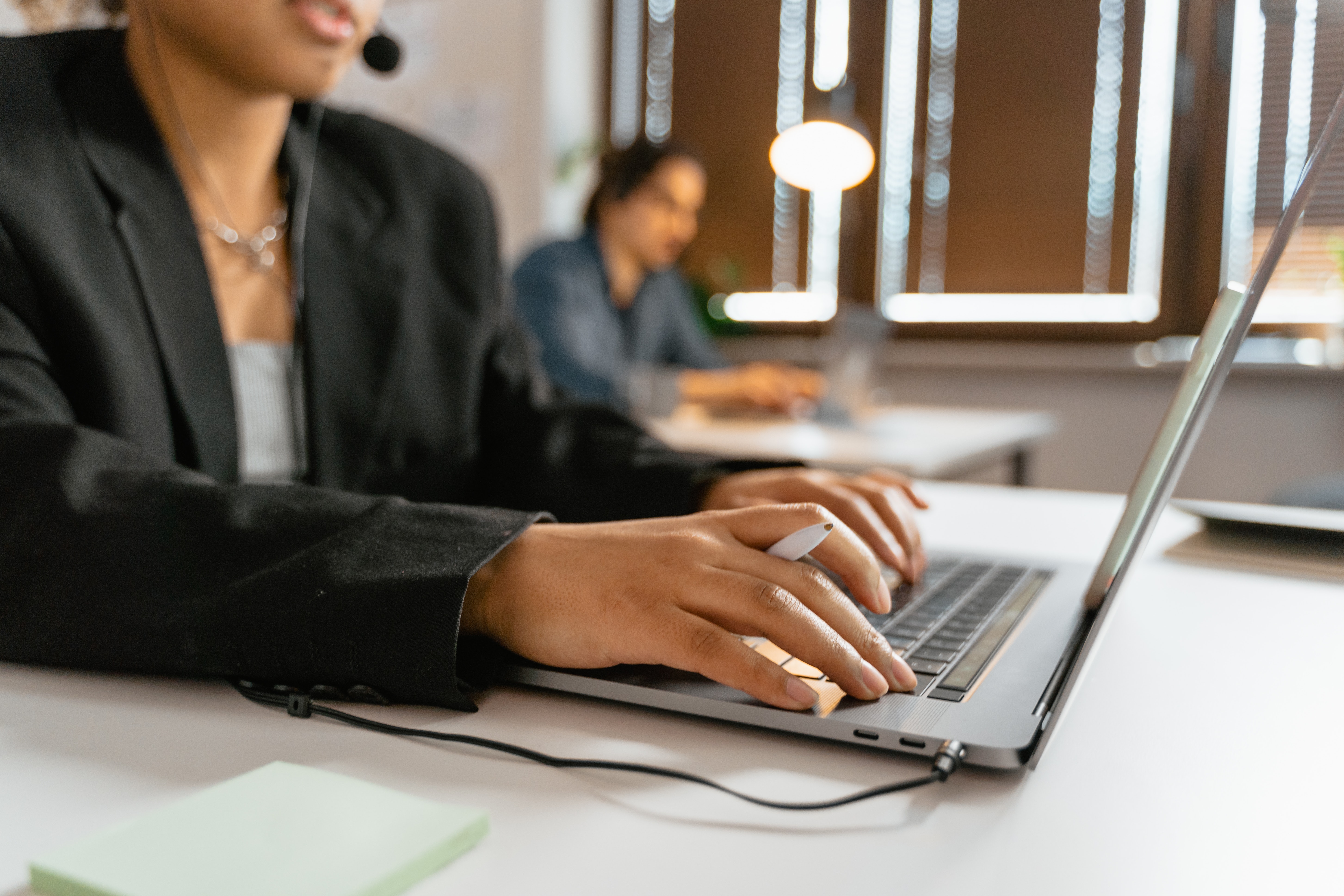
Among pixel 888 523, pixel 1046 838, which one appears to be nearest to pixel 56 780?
pixel 1046 838

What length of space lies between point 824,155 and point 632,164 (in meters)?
0.62

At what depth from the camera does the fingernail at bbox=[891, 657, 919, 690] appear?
454 mm

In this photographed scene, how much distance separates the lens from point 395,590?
0.48 metres

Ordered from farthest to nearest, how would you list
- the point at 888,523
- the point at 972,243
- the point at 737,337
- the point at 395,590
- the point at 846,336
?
the point at 737,337
the point at 972,243
the point at 846,336
the point at 888,523
the point at 395,590

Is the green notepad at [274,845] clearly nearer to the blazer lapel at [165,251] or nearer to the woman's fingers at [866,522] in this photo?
the woman's fingers at [866,522]

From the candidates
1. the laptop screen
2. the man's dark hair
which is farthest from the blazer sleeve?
the man's dark hair

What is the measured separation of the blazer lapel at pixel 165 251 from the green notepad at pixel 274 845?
0.53 m

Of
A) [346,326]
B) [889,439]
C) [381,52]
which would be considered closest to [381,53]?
[381,52]

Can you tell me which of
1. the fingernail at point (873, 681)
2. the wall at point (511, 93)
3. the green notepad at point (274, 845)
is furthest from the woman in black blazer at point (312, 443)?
the wall at point (511, 93)

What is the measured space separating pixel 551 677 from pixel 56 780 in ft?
0.70

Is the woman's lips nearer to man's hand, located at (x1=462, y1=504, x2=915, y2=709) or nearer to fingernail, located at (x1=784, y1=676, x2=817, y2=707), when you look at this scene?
man's hand, located at (x1=462, y1=504, x2=915, y2=709)

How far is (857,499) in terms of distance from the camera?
2.23ft

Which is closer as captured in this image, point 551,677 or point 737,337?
point 551,677

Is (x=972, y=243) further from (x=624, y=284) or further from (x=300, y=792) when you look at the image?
(x=300, y=792)
